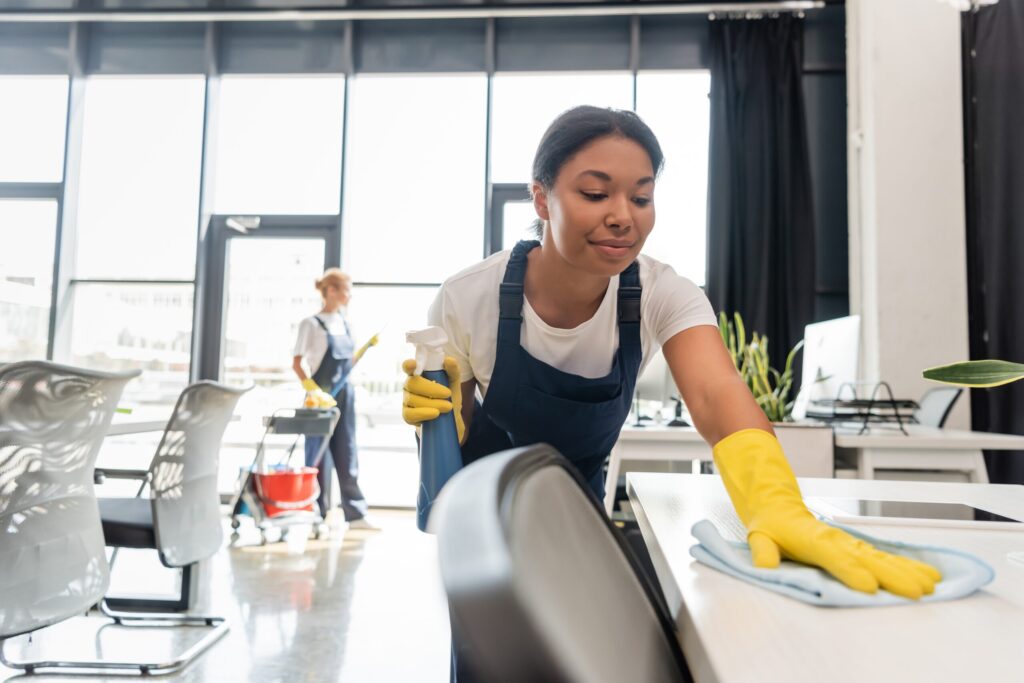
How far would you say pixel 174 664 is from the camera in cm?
212

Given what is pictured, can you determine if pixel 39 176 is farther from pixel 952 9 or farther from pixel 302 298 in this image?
pixel 952 9

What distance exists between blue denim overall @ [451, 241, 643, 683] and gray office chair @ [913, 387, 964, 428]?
1.89m

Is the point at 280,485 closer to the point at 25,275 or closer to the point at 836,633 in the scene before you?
the point at 25,275

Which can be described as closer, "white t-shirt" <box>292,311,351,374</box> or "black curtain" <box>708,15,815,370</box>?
"white t-shirt" <box>292,311,351,374</box>

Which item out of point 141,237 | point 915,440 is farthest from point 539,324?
point 141,237

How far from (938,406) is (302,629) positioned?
8.34 ft

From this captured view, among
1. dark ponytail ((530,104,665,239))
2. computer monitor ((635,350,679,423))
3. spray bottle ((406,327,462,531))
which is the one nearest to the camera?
spray bottle ((406,327,462,531))

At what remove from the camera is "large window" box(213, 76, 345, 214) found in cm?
486

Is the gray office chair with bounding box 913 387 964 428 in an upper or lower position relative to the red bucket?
upper

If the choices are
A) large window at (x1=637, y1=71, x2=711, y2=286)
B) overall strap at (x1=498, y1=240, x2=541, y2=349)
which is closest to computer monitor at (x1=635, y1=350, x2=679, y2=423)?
A: overall strap at (x1=498, y1=240, x2=541, y2=349)

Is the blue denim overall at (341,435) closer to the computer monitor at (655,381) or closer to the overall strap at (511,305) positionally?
the computer monitor at (655,381)

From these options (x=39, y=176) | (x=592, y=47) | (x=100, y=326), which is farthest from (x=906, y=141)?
(x=39, y=176)

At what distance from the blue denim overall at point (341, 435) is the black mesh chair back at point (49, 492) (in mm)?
2519

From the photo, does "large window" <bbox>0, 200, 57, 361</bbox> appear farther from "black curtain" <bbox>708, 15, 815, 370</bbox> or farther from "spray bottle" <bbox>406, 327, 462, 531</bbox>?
"spray bottle" <bbox>406, 327, 462, 531</bbox>
